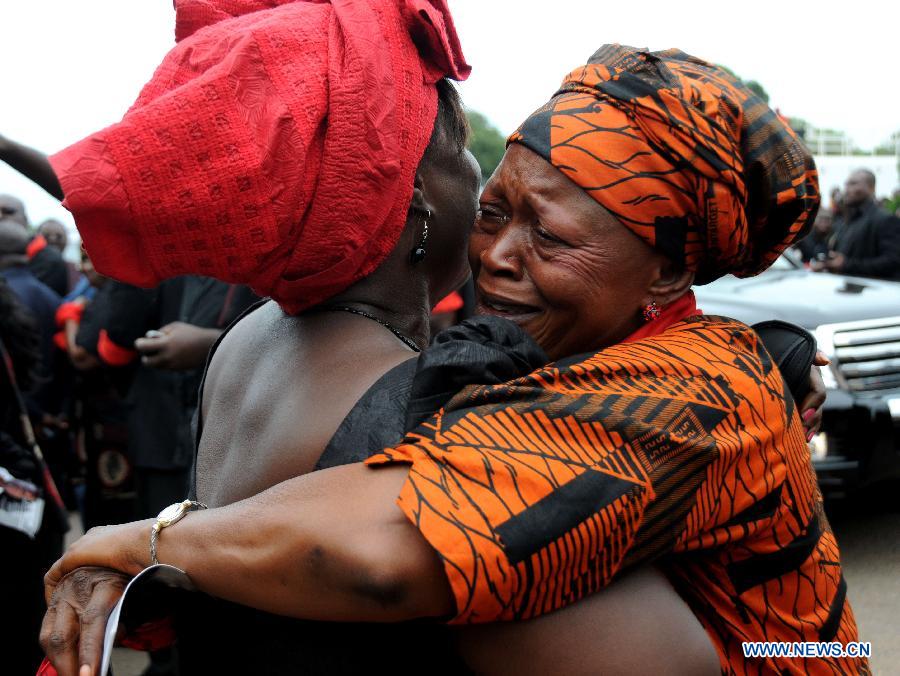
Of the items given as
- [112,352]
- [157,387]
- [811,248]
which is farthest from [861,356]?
[811,248]

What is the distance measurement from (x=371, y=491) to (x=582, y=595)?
32 cm

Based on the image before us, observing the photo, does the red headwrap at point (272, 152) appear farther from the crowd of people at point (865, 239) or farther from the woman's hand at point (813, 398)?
Result: the crowd of people at point (865, 239)

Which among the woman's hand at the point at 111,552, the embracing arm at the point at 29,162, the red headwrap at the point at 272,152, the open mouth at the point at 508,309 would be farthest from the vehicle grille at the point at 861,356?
the woman's hand at the point at 111,552

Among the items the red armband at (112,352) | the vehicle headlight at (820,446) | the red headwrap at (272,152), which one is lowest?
the vehicle headlight at (820,446)

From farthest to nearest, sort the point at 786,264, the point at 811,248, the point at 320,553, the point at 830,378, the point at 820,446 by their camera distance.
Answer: the point at 811,248 < the point at 786,264 < the point at 830,378 < the point at 820,446 < the point at 320,553

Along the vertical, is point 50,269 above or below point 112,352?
below

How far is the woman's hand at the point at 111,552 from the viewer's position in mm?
1375

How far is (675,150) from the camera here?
157 cm

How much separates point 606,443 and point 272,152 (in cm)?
67

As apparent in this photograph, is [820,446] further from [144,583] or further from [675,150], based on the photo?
[144,583]

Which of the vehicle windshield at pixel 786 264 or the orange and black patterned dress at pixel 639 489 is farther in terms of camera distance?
the vehicle windshield at pixel 786 264

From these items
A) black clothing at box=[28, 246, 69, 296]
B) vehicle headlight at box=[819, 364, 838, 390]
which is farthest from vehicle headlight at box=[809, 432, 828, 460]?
black clothing at box=[28, 246, 69, 296]

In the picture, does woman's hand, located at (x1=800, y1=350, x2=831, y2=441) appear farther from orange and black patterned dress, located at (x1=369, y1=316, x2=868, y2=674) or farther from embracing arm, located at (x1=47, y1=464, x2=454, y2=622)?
embracing arm, located at (x1=47, y1=464, x2=454, y2=622)

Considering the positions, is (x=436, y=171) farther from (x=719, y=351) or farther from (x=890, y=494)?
(x=890, y=494)
